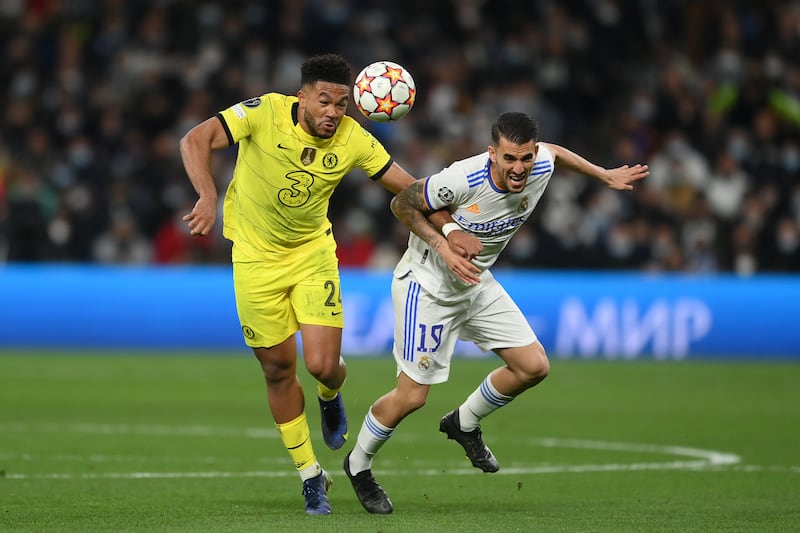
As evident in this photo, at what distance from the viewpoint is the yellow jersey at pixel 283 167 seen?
26.7 ft

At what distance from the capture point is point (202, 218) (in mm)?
7441

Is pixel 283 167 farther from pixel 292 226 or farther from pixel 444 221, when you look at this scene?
pixel 444 221

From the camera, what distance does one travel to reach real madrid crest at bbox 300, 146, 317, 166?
8.13 m

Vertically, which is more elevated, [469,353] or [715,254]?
[715,254]

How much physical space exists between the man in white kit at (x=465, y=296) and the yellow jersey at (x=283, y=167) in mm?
411

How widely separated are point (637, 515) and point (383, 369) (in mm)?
9959

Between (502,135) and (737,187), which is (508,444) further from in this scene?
(737,187)

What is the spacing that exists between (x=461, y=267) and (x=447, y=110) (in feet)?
49.6

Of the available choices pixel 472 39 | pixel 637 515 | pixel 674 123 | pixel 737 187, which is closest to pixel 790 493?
pixel 637 515

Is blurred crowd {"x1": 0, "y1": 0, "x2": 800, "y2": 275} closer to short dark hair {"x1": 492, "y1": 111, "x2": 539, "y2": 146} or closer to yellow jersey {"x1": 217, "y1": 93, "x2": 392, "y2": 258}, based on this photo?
yellow jersey {"x1": 217, "y1": 93, "x2": 392, "y2": 258}

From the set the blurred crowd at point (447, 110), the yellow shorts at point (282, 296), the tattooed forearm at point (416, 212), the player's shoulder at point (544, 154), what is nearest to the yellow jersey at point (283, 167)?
the yellow shorts at point (282, 296)

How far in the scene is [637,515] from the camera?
306 inches

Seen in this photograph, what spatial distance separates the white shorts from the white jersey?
94 millimetres

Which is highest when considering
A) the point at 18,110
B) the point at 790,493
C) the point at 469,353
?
the point at 18,110
